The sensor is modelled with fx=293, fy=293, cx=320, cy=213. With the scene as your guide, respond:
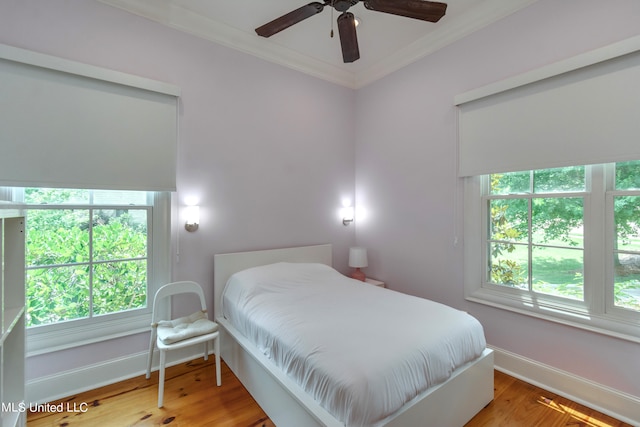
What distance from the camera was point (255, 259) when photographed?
2871mm

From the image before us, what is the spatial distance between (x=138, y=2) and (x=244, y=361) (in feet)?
9.37

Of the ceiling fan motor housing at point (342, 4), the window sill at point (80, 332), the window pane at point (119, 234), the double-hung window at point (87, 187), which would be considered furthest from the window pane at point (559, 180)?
the window sill at point (80, 332)

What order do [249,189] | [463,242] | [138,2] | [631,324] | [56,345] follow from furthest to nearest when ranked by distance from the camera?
1. [249,189]
2. [463,242]
3. [138,2]
4. [56,345]
5. [631,324]

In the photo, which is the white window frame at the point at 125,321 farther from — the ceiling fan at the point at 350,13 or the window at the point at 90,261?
the ceiling fan at the point at 350,13

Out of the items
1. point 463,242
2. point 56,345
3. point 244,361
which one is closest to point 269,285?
point 244,361

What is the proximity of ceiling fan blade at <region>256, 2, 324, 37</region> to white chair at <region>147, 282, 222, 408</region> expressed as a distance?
6.64 feet

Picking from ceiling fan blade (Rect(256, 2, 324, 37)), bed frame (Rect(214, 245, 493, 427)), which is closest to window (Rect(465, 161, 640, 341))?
bed frame (Rect(214, 245, 493, 427))

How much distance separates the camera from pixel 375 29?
273cm

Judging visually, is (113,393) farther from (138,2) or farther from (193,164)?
(138,2)

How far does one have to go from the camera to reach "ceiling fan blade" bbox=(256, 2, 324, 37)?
1779mm

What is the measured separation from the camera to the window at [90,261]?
Result: 207 centimetres

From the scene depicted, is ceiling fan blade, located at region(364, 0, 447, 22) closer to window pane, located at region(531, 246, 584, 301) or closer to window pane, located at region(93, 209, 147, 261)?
window pane, located at region(531, 246, 584, 301)

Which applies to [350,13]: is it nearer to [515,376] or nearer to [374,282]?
[374,282]

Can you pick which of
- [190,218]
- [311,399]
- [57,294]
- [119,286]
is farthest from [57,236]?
[311,399]
